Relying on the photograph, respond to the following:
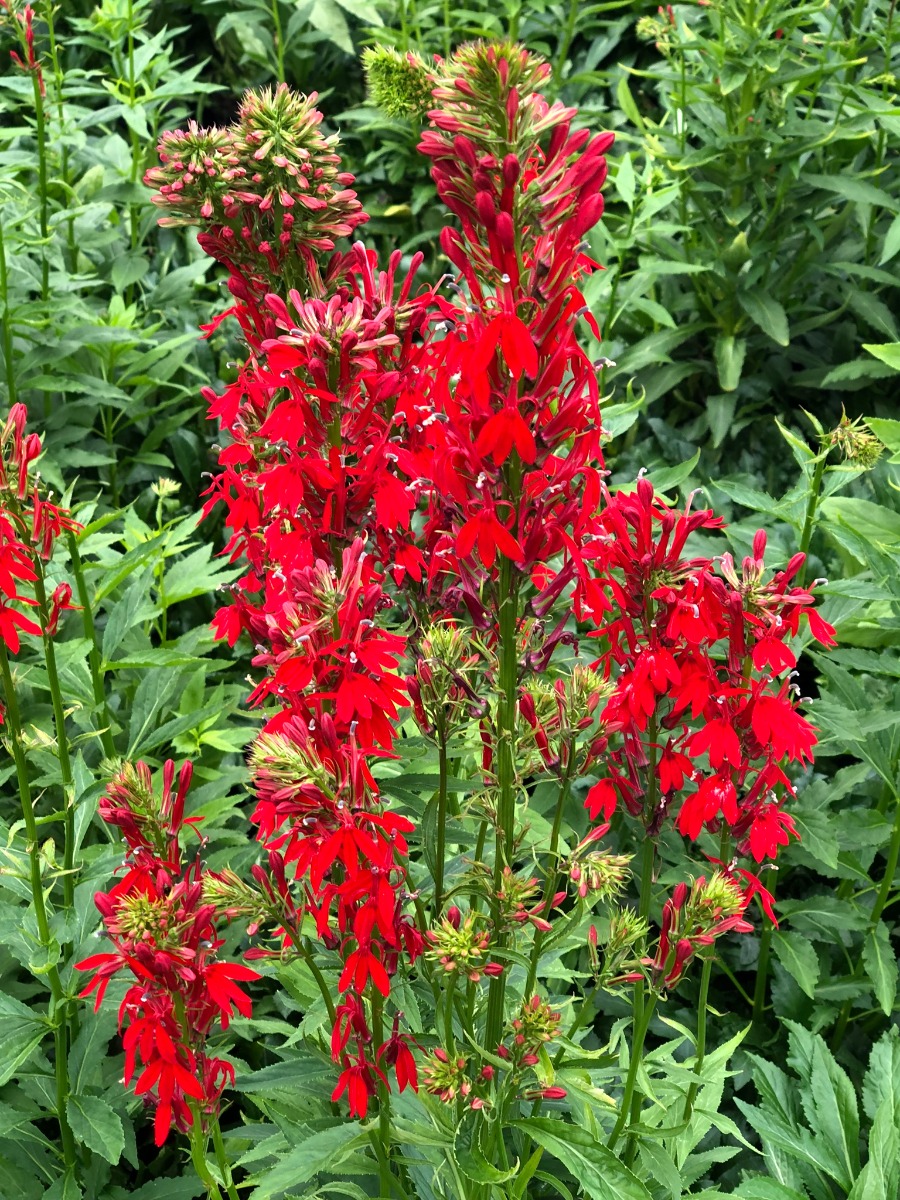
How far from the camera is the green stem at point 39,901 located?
153cm

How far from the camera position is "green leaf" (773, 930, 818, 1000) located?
2.19m

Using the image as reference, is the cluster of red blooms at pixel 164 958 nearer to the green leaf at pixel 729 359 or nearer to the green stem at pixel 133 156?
the green leaf at pixel 729 359

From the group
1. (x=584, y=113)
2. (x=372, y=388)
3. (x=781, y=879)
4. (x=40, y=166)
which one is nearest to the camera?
(x=372, y=388)

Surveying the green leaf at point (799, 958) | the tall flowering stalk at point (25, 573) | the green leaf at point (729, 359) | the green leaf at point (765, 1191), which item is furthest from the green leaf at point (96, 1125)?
the green leaf at point (729, 359)

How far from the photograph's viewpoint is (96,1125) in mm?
1741

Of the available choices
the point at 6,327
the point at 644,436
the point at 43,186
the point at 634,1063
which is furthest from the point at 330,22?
the point at 634,1063

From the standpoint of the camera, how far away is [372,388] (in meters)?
1.32

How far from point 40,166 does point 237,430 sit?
1664 millimetres

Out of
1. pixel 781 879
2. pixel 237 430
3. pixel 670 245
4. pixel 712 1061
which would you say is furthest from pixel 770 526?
pixel 237 430

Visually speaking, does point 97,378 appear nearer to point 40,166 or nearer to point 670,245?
point 40,166

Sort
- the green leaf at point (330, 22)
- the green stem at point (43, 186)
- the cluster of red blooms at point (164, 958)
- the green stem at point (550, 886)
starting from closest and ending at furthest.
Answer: the cluster of red blooms at point (164, 958), the green stem at point (550, 886), the green stem at point (43, 186), the green leaf at point (330, 22)

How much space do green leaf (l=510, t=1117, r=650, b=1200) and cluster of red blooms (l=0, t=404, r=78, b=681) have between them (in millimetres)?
862

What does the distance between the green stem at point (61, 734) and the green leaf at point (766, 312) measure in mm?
2196

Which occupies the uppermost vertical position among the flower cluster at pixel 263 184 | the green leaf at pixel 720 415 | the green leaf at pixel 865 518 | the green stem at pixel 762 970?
the flower cluster at pixel 263 184
